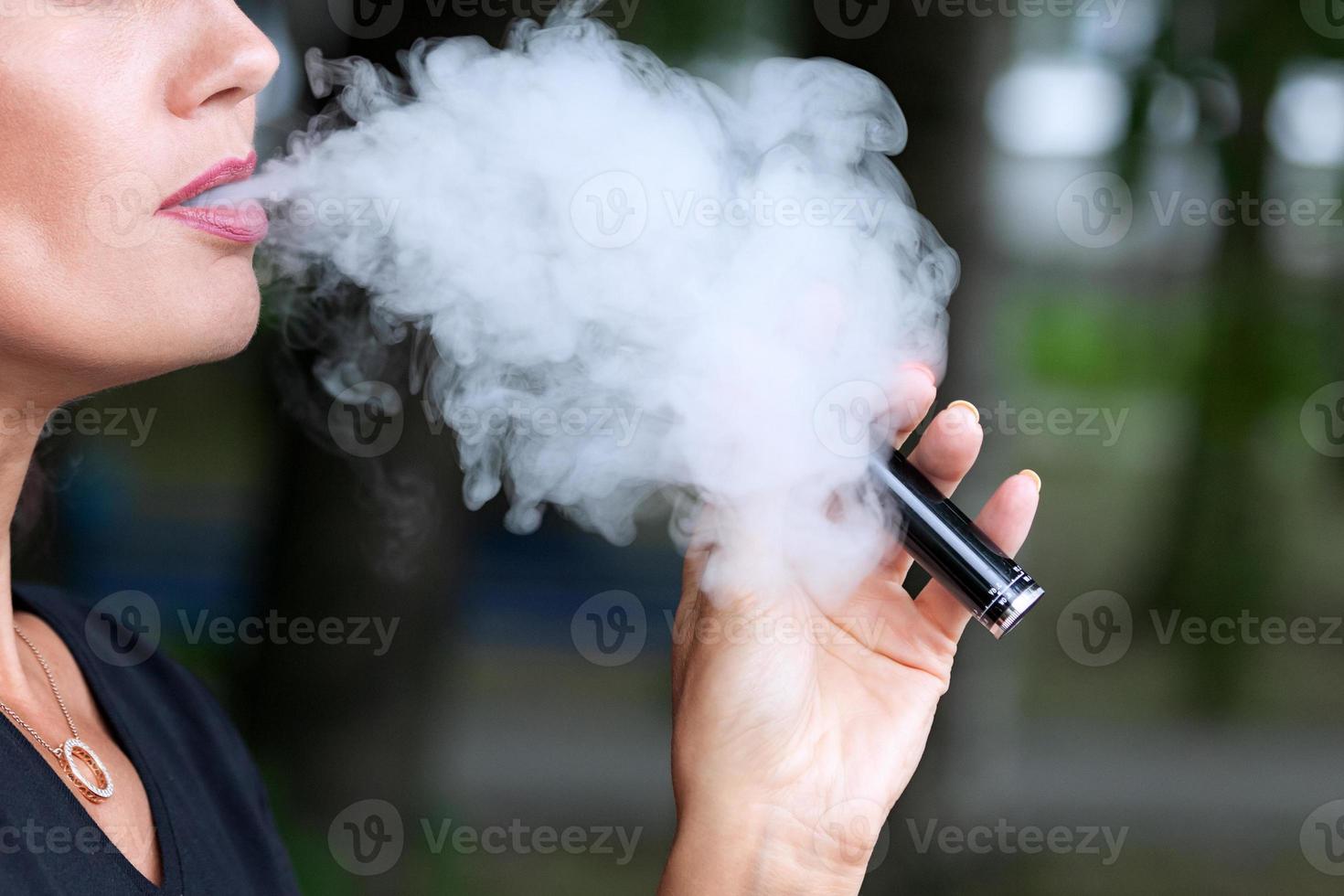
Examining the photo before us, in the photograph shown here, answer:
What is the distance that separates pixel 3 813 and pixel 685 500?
77 centimetres

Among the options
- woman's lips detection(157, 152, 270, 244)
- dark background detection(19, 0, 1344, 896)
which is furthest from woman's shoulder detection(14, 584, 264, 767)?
dark background detection(19, 0, 1344, 896)

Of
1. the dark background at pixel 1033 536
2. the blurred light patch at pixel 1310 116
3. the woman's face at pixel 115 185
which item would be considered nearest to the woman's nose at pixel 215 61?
the woman's face at pixel 115 185

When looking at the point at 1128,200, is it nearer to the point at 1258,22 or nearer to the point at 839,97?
the point at 1258,22

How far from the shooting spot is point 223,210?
1.13 metres

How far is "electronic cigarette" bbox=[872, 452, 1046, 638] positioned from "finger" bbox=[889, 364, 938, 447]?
1.8 inches

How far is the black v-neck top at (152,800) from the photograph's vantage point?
1031 mm

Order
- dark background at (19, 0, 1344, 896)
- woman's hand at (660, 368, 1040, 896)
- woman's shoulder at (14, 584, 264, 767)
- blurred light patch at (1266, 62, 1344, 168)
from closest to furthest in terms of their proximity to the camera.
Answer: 1. woman's hand at (660, 368, 1040, 896)
2. woman's shoulder at (14, 584, 264, 767)
3. dark background at (19, 0, 1344, 896)
4. blurred light patch at (1266, 62, 1344, 168)

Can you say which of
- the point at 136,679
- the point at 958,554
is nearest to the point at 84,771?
the point at 136,679

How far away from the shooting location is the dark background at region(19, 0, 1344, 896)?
3023 mm

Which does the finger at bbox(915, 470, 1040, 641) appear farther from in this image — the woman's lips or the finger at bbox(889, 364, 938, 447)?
the woman's lips

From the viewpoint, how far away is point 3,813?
1.02 meters

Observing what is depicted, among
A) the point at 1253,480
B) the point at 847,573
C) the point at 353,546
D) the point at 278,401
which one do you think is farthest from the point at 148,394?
the point at 1253,480

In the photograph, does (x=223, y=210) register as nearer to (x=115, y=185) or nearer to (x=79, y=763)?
(x=115, y=185)

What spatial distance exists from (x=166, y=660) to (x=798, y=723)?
83 centimetres
